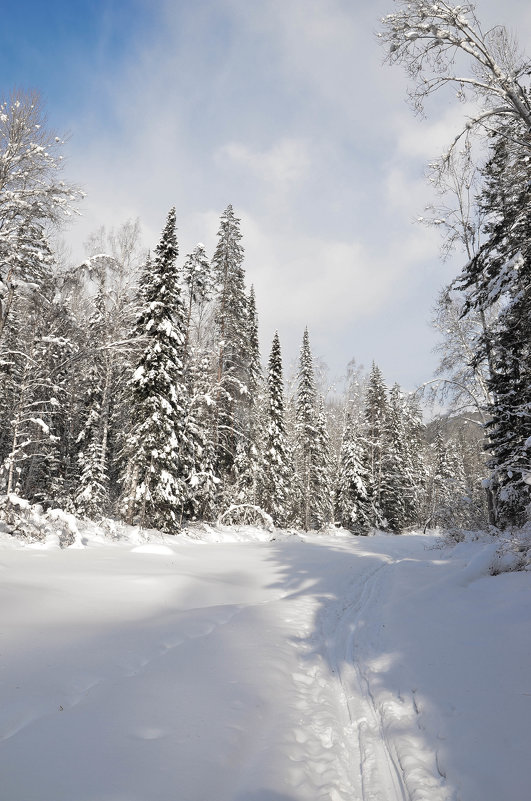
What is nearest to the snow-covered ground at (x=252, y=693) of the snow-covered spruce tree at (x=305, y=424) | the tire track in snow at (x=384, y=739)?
the tire track in snow at (x=384, y=739)

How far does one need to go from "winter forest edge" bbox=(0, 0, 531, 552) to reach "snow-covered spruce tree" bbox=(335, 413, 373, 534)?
27cm

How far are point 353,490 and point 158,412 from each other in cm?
2465

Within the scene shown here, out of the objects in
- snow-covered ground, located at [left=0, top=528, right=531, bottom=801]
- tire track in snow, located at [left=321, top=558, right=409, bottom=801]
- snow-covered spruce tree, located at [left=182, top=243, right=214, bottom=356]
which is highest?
snow-covered spruce tree, located at [left=182, top=243, right=214, bottom=356]

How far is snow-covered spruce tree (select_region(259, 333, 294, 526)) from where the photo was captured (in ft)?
89.6

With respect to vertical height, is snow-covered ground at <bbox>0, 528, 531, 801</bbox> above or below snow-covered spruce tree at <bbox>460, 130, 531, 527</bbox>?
below

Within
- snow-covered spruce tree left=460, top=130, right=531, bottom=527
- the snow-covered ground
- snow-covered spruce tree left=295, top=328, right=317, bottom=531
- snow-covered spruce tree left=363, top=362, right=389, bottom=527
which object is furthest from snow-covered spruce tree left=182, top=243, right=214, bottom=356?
snow-covered spruce tree left=363, top=362, right=389, bottom=527

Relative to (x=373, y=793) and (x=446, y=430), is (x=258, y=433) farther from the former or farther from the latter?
(x=373, y=793)

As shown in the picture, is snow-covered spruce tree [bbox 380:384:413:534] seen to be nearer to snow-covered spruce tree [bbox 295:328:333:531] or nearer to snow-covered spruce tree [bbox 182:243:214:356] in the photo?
snow-covered spruce tree [bbox 295:328:333:531]

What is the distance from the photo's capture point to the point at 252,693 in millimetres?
3986

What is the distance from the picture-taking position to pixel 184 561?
10570 mm

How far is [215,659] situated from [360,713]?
167 cm

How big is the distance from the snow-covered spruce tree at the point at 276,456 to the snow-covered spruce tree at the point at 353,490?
7.56 metres

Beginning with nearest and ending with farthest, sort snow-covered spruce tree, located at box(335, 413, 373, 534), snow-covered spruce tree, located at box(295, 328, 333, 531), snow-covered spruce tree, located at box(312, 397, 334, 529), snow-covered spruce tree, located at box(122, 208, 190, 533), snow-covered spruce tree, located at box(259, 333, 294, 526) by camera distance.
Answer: snow-covered spruce tree, located at box(122, 208, 190, 533), snow-covered spruce tree, located at box(259, 333, 294, 526), snow-covered spruce tree, located at box(295, 328, 333, 531), snow-covered spruce tree, located at box(312, 397, 334, 529), snow-covered spruce tree, located at box(335, 413, 373, 534)

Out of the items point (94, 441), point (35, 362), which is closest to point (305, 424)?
point (94, 441)
